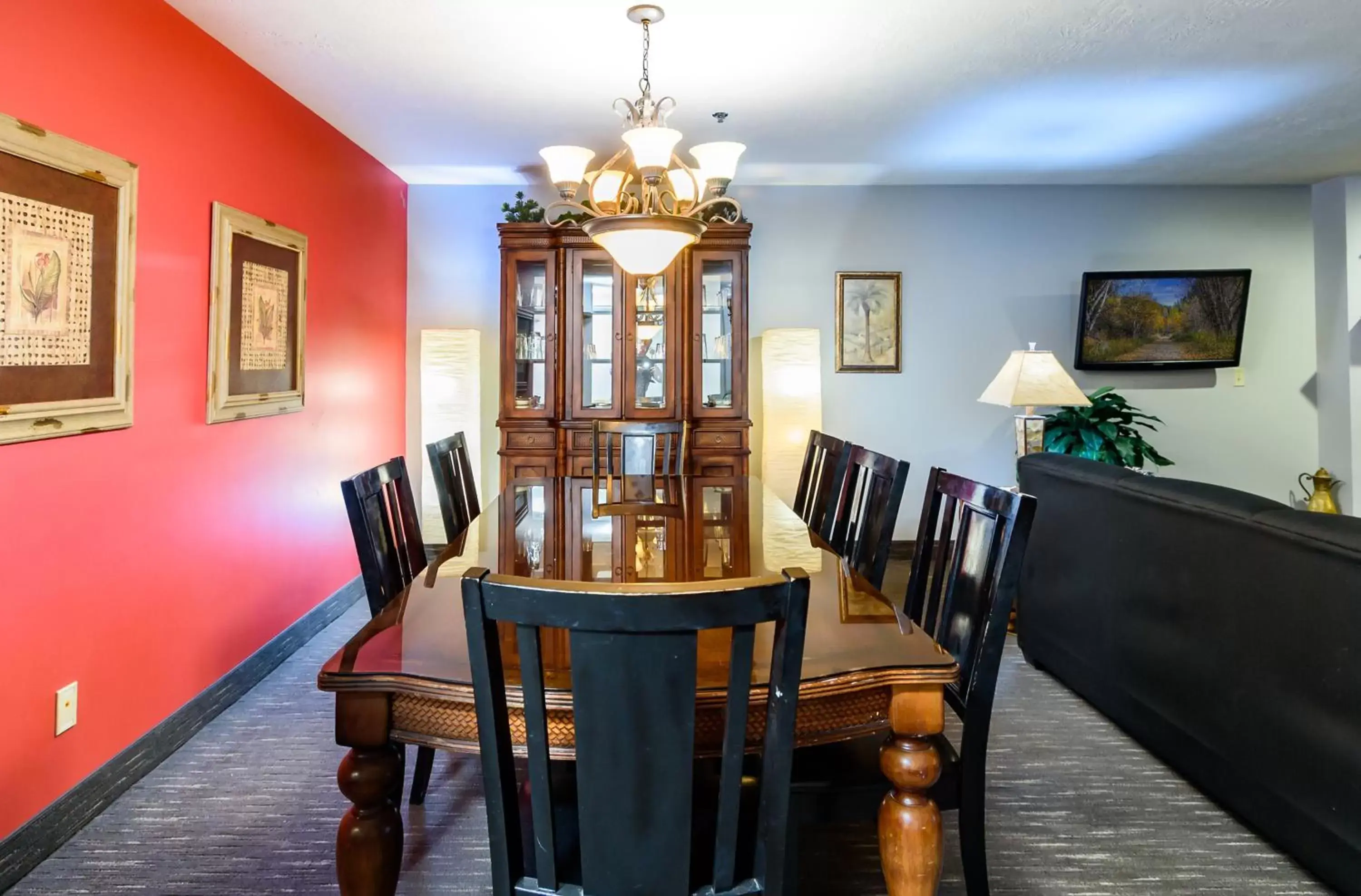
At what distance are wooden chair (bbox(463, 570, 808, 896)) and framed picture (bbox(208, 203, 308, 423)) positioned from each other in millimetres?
2315

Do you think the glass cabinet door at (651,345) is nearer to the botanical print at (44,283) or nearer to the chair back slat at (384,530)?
the chair back slat at (384,530)

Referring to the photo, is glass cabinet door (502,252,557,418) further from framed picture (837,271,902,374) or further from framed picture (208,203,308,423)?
framed picture (837,271,902,374)

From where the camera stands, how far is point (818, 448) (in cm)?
313

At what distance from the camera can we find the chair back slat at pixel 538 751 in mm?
970

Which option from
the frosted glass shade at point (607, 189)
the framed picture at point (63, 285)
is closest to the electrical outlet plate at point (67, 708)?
the framed picture at point (63, 285)

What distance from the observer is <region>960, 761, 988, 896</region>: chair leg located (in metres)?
1.55

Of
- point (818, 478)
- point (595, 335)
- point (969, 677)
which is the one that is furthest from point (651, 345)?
point (969, 677)

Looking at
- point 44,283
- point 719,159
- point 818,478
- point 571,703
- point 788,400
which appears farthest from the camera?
point 788,400

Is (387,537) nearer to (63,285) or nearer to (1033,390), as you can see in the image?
(63,285)

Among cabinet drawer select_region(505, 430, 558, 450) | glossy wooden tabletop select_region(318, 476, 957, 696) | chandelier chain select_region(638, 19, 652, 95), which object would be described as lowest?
glossy wooden tabletop select_region(318, 476, 957, 696)

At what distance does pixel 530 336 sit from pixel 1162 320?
12.5 feet

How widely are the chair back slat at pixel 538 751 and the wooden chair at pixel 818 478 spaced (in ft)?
5.71

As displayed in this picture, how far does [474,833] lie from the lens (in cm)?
207

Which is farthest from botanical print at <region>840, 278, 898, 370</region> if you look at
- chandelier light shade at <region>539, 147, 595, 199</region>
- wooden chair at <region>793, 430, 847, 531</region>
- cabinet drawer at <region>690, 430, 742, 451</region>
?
chandelier light shade at <region>539, 147, 595, 199</region>
